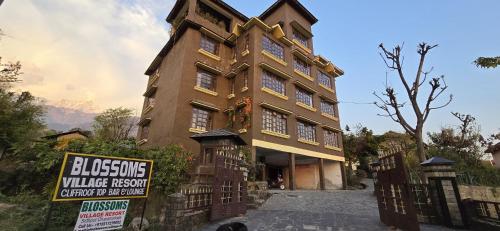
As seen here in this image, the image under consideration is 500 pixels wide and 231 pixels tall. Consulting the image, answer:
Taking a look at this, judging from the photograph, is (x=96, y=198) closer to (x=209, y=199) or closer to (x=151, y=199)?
(x=209, y=199)

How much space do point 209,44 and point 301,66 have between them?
9.24 meters

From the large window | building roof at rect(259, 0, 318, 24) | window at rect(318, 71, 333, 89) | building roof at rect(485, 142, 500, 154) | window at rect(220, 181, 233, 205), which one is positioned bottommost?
window at rect(220, 181, 233, 205)

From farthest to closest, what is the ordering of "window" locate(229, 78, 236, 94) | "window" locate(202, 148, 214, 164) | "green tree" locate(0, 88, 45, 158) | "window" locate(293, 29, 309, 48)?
1. "window" locate(293, 29, 309, 48)
2. "window" locate(229, 78, 236, 94)
3. "green tree" locate(0, 88, 45, 158)
4. "window" locate(202, 148, 214, 164)

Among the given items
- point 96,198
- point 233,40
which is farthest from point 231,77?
point 96,198

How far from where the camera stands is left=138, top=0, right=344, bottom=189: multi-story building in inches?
666

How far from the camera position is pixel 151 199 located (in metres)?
10.0

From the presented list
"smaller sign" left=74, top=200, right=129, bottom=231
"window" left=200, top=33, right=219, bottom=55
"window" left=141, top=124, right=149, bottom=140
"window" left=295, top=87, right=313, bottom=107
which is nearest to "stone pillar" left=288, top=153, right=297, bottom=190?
"window" left=295, top=87, right=313, bottom=107

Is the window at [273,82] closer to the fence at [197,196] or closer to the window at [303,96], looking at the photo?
the window at [303,96]

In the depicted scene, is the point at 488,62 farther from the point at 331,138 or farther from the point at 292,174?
the point at 331,138

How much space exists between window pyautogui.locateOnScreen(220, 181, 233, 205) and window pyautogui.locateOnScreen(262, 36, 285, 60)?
1329cm

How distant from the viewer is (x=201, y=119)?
17.3m

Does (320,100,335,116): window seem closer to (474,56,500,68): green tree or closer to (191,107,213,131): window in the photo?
(191,107,213,131): window

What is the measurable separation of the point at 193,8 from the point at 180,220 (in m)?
17.4

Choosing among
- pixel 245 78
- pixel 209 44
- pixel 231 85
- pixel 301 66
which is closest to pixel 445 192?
pixel 245 78
